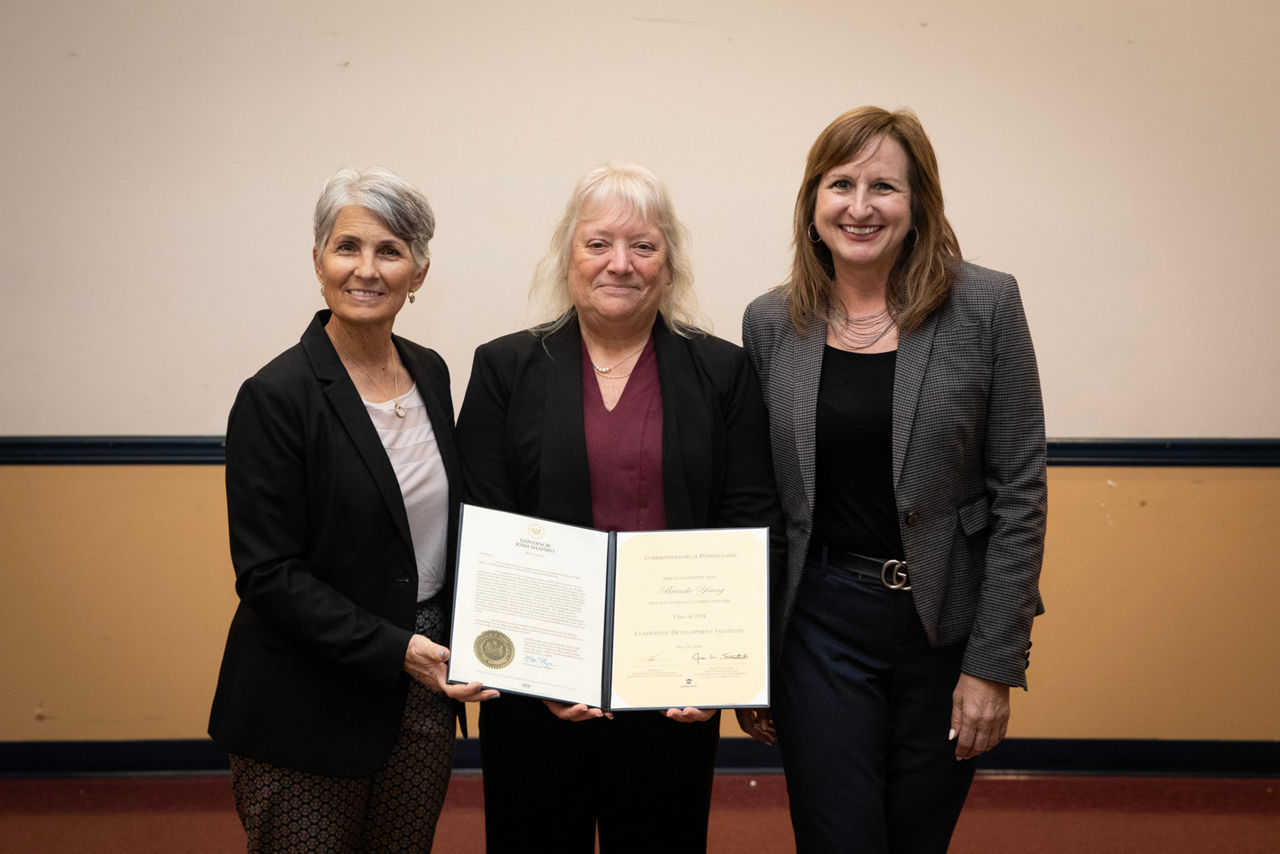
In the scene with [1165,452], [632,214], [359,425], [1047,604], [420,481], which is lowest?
[1047,604]

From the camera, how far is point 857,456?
1.85 metres

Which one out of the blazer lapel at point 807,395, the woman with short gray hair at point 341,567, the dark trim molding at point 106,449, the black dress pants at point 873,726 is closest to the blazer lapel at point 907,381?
the blazer lapel at point 807,395

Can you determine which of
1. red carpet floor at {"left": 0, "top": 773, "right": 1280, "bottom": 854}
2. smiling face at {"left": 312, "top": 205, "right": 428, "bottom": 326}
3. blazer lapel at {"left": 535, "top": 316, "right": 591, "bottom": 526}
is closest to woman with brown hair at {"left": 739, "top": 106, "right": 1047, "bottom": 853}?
blazer lapel at {"left": 535, "top": 316, "right": 591, "bottom": 526}

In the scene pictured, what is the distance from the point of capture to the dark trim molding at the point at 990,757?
333 centimetres

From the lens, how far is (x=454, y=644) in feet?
5.66

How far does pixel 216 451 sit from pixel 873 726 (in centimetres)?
232

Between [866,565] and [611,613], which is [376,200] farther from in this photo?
[866,565]

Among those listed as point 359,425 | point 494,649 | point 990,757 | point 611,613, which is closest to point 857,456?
point 611,613

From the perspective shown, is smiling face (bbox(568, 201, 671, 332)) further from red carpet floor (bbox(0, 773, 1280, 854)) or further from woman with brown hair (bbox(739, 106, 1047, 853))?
red carpet floor (bbox(0, 773, 1280, 854))

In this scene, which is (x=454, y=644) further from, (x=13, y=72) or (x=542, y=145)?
(x=13, y=72)

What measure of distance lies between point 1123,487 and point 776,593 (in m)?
1.90

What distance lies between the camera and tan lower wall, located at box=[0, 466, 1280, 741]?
3248 millimetres

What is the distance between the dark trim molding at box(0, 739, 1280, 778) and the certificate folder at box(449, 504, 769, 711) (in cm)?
174

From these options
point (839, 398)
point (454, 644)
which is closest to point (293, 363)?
point (454, 644)
